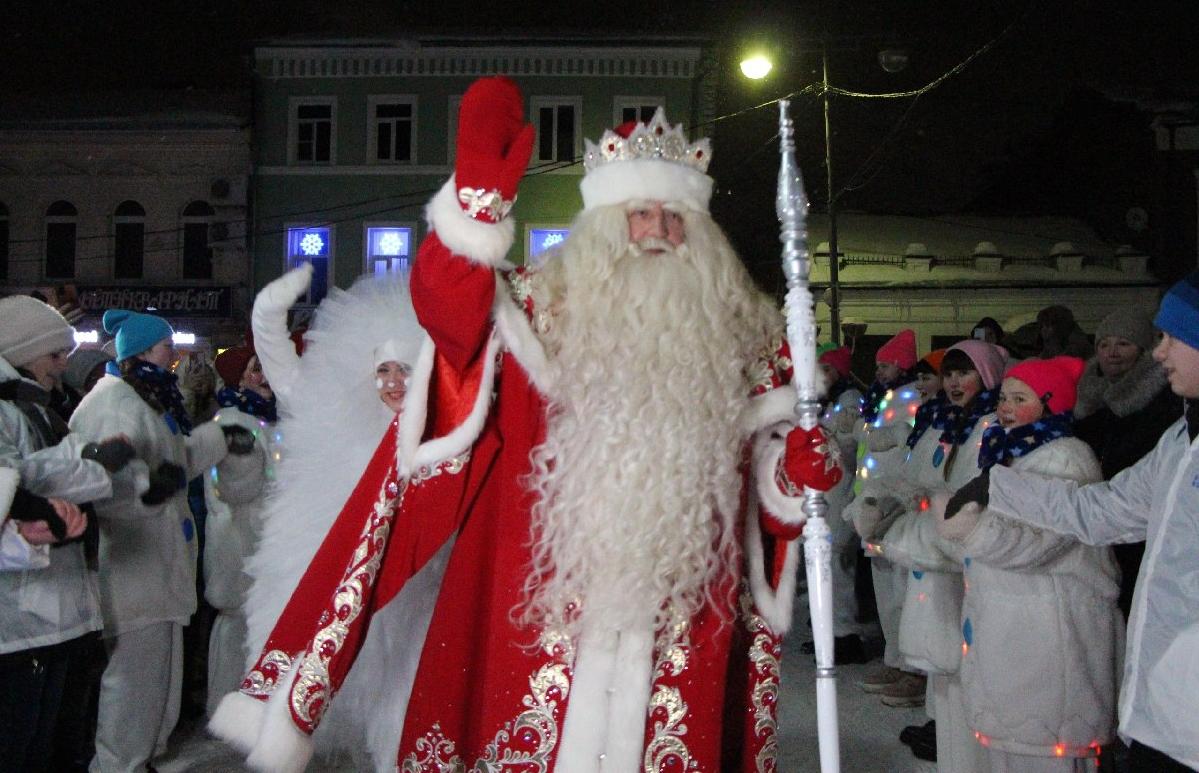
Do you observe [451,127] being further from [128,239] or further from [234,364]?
[234,364]

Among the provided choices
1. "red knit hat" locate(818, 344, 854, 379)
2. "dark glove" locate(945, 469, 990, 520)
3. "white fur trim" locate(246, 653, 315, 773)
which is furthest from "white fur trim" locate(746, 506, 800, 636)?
"red knit hat" locate(818, 344, 854, 379)

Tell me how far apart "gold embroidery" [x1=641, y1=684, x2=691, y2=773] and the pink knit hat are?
309 cm

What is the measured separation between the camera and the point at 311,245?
24.4 metres

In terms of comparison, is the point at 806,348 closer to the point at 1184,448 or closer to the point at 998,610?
the point at 1184,448

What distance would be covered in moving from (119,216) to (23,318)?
78.9 ft

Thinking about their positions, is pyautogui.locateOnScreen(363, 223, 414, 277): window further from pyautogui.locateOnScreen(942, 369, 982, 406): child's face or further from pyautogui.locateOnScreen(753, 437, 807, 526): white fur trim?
pyautogui.locateOnScreen(753, 437, 807, 526): white fur trim

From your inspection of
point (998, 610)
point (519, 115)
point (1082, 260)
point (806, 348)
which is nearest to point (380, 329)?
point (519, 115)

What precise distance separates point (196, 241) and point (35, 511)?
23849 mm

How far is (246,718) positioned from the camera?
2.98m

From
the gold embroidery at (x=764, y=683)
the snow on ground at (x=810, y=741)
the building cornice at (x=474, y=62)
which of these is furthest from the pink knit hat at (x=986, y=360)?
the building cornice at (x=474, y=62)

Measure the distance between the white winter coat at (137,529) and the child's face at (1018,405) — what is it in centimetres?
352

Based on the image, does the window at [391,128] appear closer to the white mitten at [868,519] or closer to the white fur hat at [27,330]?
the white mitten at [868,519]

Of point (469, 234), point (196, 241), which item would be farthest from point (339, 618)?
point (196, 241)

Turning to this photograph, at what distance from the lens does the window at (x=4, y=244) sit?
2639 cm
